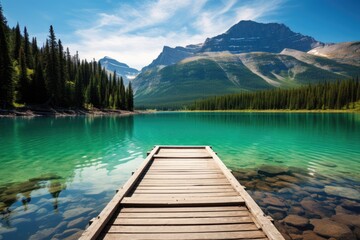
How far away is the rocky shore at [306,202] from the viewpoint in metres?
8.93

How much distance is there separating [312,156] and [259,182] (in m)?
11.7

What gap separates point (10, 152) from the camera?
2431cm

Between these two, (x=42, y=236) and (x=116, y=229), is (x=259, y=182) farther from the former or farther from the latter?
(x=42, y=236)

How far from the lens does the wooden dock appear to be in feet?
20.4

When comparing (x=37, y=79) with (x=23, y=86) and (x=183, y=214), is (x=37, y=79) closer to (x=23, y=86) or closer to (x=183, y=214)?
(x=23, y=86)

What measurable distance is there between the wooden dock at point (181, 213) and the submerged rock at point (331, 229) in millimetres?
3329

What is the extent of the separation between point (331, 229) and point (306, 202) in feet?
9.19

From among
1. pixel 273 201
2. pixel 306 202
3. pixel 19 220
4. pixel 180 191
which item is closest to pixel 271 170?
pixel 306 202

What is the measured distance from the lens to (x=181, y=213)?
746cm

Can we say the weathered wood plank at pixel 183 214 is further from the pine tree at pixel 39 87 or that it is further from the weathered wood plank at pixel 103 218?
the pine tree at pixel 39 87

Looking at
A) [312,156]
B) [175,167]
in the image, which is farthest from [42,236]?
[312,156]

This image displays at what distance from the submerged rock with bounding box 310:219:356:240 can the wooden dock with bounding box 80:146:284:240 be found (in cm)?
333

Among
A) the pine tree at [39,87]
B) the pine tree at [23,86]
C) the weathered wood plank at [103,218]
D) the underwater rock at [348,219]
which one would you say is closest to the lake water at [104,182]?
the underwater rock at [348,219]

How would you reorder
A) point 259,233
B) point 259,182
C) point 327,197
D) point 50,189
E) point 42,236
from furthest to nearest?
point 259,182, point 50,189, point 327,197, point 42,236, point 259,233
